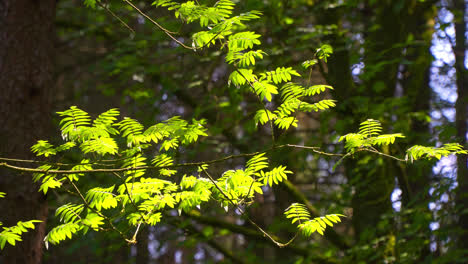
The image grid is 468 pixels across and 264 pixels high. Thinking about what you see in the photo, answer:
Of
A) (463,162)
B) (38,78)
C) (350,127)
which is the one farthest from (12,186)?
(463,162)

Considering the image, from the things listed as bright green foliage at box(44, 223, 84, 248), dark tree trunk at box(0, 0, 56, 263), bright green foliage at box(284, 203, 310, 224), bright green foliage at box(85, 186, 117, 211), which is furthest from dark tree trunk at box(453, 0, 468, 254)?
dark tree trunk at box(0, 0, 56, 263)

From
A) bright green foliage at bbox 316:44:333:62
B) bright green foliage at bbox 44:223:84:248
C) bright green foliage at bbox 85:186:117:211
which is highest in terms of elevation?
bright green foliage at bbox 316:44:333:62

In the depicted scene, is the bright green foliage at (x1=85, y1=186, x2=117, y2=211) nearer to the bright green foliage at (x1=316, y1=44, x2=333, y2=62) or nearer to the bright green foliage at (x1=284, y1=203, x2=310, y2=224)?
the bright green foliage at (x1=284, y1=203, x2=310, y2=224)

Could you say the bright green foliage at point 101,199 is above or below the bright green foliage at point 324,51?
below

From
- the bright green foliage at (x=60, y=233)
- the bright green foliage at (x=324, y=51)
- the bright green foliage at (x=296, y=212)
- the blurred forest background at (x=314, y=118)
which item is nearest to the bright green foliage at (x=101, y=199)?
the bright green foliage at (x=60, y=233)

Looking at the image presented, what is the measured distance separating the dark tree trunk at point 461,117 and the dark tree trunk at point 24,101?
14.9ft

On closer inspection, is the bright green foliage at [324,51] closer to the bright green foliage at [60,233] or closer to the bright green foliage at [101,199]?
the bright green foliage at [101,199]

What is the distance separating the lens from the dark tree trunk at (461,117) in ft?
18.7

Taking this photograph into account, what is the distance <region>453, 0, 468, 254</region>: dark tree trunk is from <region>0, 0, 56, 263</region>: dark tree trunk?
4.54 m

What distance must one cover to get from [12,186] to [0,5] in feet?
5.94

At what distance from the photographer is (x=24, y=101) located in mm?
4336

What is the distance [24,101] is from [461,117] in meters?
5.32

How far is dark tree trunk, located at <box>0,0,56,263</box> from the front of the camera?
4.15 meters

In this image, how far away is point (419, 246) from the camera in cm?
550
